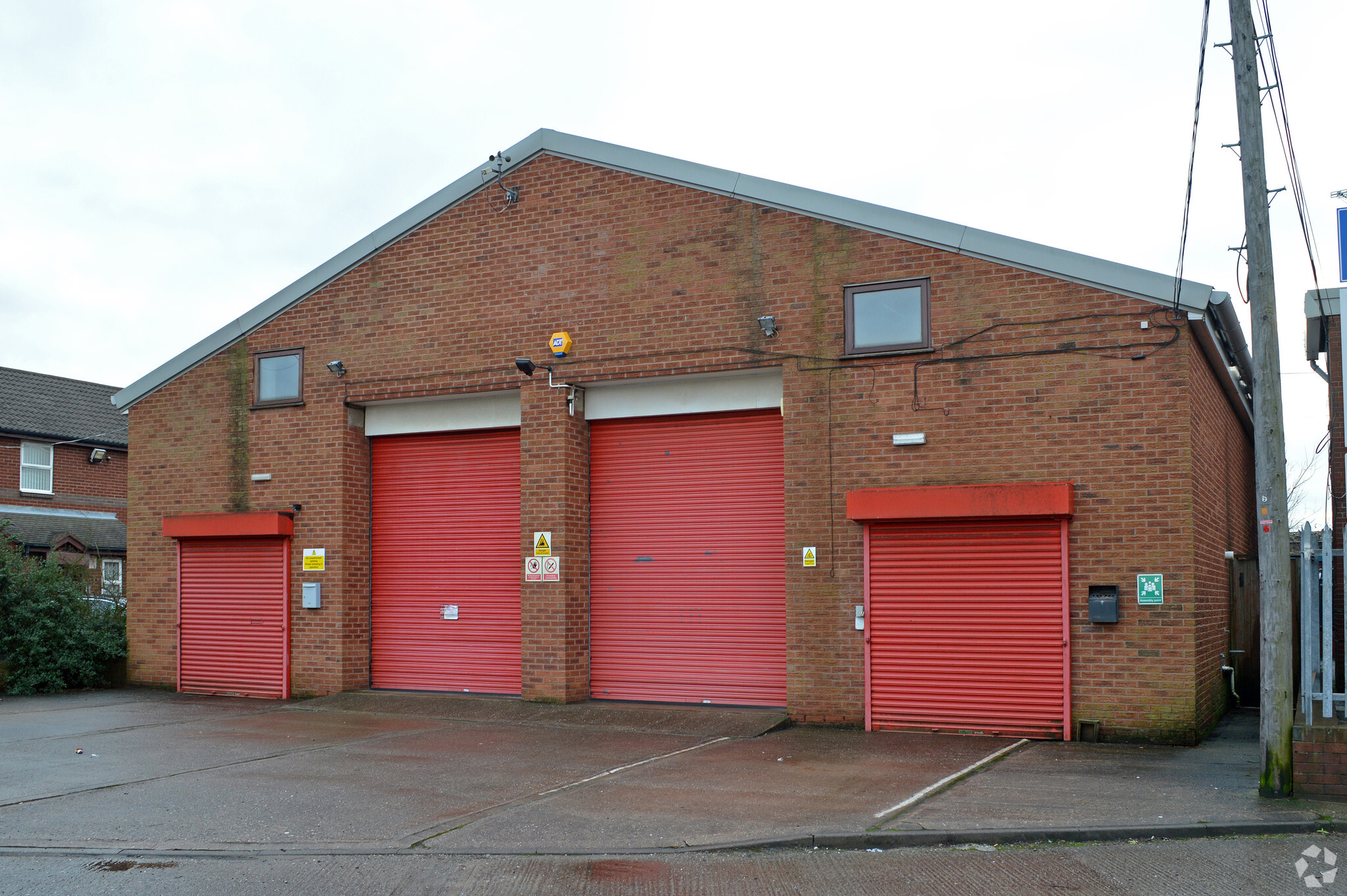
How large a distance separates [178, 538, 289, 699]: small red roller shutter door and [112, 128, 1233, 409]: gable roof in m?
3.03

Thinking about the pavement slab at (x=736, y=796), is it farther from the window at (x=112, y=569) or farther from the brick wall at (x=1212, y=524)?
the window at (x=112, y=569)

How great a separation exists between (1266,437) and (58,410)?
33755 millimetres

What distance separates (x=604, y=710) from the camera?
1384 cm

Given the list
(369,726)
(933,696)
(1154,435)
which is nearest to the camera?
(1154,435)

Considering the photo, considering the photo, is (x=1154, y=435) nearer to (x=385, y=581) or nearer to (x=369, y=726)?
(x=369, y=726)

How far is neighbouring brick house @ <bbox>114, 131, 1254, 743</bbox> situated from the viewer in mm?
11828

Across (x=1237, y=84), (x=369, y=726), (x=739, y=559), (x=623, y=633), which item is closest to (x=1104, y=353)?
(x=1237, y=84)

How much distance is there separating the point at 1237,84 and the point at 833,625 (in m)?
6.97

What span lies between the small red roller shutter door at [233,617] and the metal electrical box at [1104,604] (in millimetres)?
11268

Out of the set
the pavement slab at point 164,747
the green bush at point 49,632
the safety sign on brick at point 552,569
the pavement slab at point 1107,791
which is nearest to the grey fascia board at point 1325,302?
the pavement slab at point 1107,791

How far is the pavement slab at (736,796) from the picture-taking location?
7812mm

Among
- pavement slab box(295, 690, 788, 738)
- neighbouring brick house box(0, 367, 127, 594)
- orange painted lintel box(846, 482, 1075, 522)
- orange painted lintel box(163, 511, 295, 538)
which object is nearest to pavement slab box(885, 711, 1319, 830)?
orange painted lintel box(846, 482, 1075, 522)

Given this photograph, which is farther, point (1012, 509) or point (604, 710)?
point (604, 710)

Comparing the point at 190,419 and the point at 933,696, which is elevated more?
the point at 190,419
